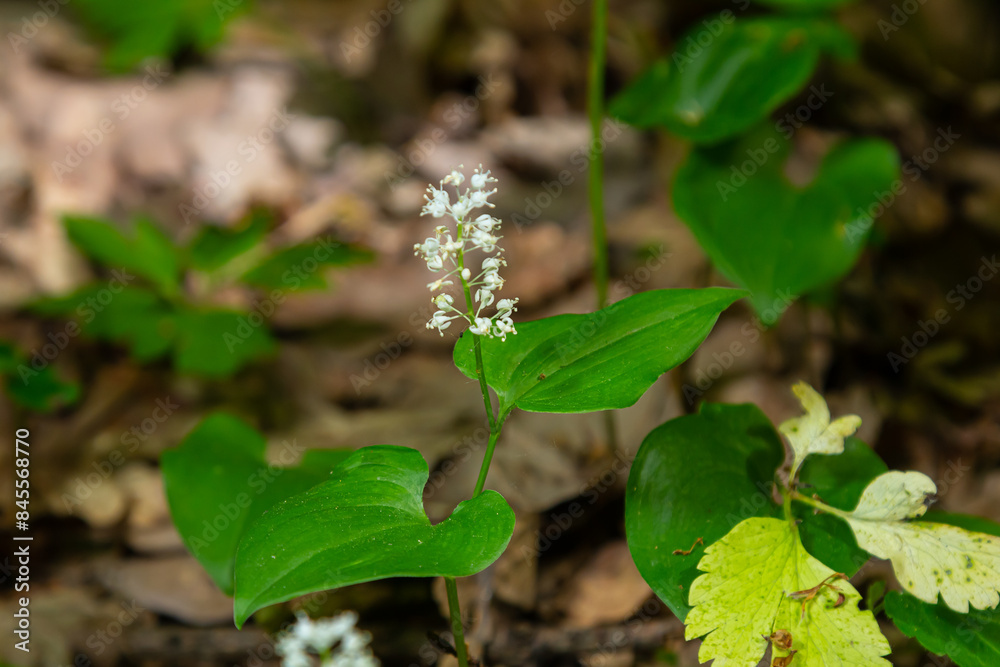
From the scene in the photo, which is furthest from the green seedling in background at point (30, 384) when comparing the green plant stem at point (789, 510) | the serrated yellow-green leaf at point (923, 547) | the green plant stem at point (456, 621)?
the serrated yellow-green leaf at point (923, 547)

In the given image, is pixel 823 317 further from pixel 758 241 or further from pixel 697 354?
pixel 758 241

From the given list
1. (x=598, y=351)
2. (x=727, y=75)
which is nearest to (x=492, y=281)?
(x=598, y=351)

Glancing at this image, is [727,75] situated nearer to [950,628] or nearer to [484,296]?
[484,296]

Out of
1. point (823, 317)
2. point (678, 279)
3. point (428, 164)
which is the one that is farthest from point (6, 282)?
point (823, 317)

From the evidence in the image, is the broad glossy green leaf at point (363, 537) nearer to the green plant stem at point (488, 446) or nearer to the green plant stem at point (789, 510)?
the green plant stem at point (488, 446)

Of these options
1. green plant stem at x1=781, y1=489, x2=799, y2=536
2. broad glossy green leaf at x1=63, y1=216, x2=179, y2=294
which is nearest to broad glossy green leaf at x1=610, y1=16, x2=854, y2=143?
green plant stem at x1=781, y1=489, x2=799, y2=536

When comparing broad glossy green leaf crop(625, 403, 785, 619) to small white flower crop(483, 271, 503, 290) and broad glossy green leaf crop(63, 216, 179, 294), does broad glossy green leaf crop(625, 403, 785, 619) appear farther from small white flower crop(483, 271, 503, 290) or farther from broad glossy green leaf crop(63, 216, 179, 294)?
broad glossy green leaf crop(63, 216, 179, 294)
